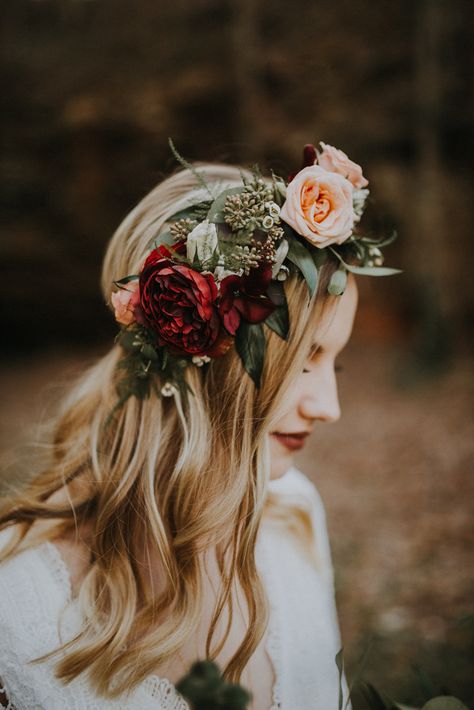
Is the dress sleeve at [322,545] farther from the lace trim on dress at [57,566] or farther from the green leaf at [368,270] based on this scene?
the green leaf at [368,270]

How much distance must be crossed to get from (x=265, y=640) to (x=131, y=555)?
0.52 metres

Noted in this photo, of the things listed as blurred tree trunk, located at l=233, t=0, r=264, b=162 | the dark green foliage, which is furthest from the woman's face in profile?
blurred tree trunk, located at l=233, t=0, r=264, b=162

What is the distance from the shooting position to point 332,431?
20.7 feet

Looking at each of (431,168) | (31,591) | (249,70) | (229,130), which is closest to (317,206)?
(31,591)

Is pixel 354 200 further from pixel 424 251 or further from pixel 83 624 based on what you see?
pixel 424 251

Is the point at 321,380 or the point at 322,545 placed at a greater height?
the point at 321,380

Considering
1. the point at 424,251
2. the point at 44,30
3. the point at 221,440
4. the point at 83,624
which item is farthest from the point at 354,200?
the point at 44,30

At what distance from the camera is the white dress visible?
1506mm

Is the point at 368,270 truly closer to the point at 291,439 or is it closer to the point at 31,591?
the point at 291,439

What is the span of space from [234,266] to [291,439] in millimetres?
528

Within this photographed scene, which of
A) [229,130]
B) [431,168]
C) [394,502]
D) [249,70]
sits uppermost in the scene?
[249,70]

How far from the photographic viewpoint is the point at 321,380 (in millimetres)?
1649

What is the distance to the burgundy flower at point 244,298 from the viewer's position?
4.70 feet

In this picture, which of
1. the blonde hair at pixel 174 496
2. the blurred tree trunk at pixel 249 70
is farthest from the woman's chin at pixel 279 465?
the blurred tree trunk at pixel 249 70
